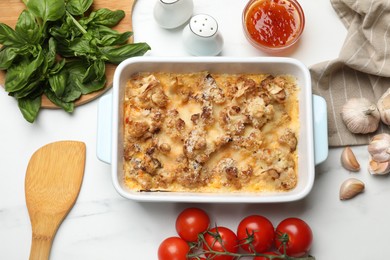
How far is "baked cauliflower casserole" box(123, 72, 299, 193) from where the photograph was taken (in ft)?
6.67

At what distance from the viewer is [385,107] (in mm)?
2162

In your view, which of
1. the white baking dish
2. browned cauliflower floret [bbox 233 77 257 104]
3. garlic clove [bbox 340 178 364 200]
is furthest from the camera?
garlic clove [bbox 340 178 364 200]

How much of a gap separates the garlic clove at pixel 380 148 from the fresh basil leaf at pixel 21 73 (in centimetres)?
131

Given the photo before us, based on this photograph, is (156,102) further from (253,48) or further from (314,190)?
(314,190)

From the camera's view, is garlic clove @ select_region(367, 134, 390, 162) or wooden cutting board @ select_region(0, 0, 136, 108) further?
wooden cutting board @ select_region(0, 0, 136, 108)

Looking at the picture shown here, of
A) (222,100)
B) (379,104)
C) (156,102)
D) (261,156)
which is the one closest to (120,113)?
(156,102)

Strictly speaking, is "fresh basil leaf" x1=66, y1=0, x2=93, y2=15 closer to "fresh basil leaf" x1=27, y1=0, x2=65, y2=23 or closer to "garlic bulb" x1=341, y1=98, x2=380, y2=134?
"fresh basil leaf" x1=27, y1=0, x2=65, y2=23

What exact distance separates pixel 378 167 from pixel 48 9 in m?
1.40

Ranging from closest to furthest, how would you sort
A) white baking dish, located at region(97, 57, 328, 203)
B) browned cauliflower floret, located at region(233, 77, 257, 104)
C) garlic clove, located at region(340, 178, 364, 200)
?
1. white baking dish, located at region(97, 57, 328, 203)
2. browned cauliflower floret, located at region(233, 77, 257, 104)
3. garlic clove, located at region(340, 178, 364, 200)

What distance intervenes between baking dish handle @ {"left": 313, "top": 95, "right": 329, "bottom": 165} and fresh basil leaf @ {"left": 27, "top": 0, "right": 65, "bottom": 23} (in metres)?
1.02

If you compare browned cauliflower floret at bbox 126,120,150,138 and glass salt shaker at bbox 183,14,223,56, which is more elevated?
glass salt shaker at bbox 183,14,223,56

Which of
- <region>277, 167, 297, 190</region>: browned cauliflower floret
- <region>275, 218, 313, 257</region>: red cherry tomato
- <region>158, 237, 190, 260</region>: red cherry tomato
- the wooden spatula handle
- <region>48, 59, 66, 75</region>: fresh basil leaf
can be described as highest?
<region>48, 59, 66, 75</region>: fresh basil leaf

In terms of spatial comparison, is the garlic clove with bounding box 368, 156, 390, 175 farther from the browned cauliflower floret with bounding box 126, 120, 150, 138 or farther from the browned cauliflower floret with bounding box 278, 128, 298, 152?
the browned cauliflower floret with bounding box 126, 120, 150, 138

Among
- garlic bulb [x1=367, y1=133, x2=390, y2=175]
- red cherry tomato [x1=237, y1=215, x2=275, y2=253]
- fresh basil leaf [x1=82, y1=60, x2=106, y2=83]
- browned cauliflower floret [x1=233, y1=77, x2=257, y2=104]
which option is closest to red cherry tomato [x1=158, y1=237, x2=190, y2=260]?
red cherry tomato [x1=237, y1=215, x2=275, y2=253]
